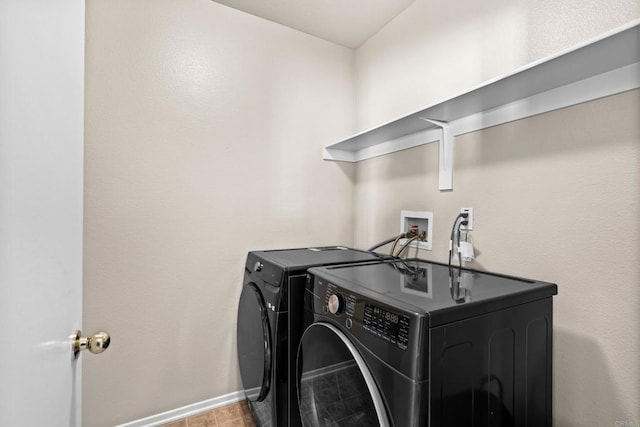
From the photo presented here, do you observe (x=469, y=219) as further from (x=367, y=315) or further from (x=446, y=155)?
(x=367, y=315)

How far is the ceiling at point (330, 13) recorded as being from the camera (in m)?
1.74

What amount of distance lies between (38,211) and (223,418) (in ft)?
5.49

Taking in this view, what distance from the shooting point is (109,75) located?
150cm

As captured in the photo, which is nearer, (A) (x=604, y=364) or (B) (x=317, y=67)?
(A) (x=604, y=364)

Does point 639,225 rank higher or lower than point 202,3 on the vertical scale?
lower

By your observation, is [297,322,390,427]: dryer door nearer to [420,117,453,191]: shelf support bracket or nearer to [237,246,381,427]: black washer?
[237,246,381,427]: black washer

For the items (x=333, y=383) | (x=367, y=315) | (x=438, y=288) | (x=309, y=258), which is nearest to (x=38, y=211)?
(x=367, y=315)

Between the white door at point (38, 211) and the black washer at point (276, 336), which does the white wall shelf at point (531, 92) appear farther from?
the white door at point (38, 211)

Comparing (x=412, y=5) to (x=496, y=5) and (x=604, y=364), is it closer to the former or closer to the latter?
(x=496, y=5)

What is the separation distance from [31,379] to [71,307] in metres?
0.30

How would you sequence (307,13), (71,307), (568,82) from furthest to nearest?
1. (307,13)
2. (568,82)
3. (71,307)

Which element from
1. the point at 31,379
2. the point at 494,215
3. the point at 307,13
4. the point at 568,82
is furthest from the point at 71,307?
the point at 307,13

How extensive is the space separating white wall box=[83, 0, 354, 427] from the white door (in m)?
0.89

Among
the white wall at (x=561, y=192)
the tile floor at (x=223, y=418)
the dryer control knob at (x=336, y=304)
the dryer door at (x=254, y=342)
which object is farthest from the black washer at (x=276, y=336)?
the white wall at (x=561, y=192)
